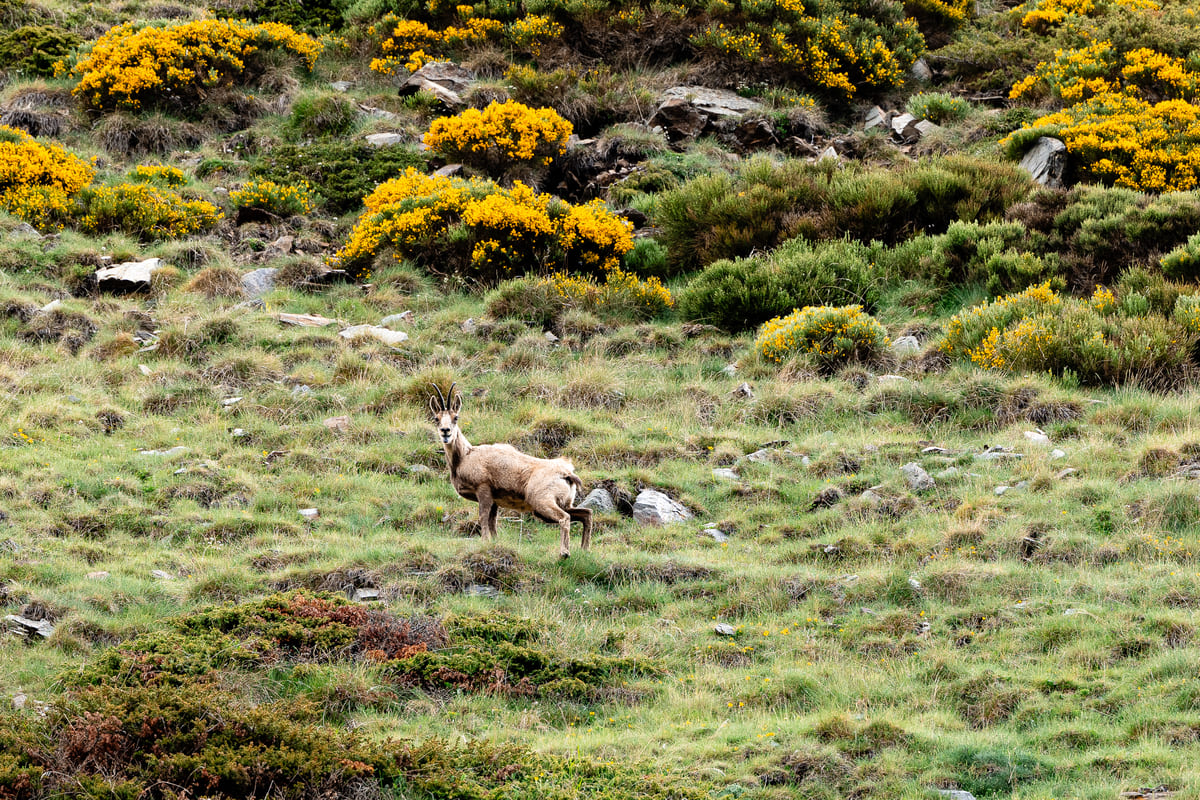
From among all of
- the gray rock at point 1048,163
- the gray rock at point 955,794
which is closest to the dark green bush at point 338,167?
the gray rock at point 1048,163

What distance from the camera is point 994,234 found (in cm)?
1598

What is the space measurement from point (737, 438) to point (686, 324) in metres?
4.03

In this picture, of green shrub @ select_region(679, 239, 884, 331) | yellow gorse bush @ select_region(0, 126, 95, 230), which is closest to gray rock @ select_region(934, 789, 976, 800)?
green shrub @ select_region(679, 239, 884, 331)

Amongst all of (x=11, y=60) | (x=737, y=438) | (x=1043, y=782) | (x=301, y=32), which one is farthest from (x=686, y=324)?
(x=11, y=60)

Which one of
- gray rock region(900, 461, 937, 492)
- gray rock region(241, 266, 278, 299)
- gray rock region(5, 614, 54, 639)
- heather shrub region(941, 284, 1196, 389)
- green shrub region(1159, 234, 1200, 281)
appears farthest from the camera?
gray rock region(241, 266, 278, 299)

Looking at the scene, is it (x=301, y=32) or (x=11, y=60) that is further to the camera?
(x=301, y=32)

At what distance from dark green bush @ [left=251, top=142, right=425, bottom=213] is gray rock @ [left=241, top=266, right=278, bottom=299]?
3.04 meters

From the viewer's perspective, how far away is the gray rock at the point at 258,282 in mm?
16219

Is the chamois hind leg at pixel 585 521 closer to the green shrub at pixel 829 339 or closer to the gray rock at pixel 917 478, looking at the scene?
the gray rock at pixel 917 478

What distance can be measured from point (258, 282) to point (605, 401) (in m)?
6.43

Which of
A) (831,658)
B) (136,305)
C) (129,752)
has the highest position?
(129,752)

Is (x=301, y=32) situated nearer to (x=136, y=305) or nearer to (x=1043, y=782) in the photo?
(x=136, y=305)

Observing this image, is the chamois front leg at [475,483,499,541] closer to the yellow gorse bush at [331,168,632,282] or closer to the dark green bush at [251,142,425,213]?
the yellow gorse bush at [331,168,632,282]

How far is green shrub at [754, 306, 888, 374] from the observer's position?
13.7 meters
